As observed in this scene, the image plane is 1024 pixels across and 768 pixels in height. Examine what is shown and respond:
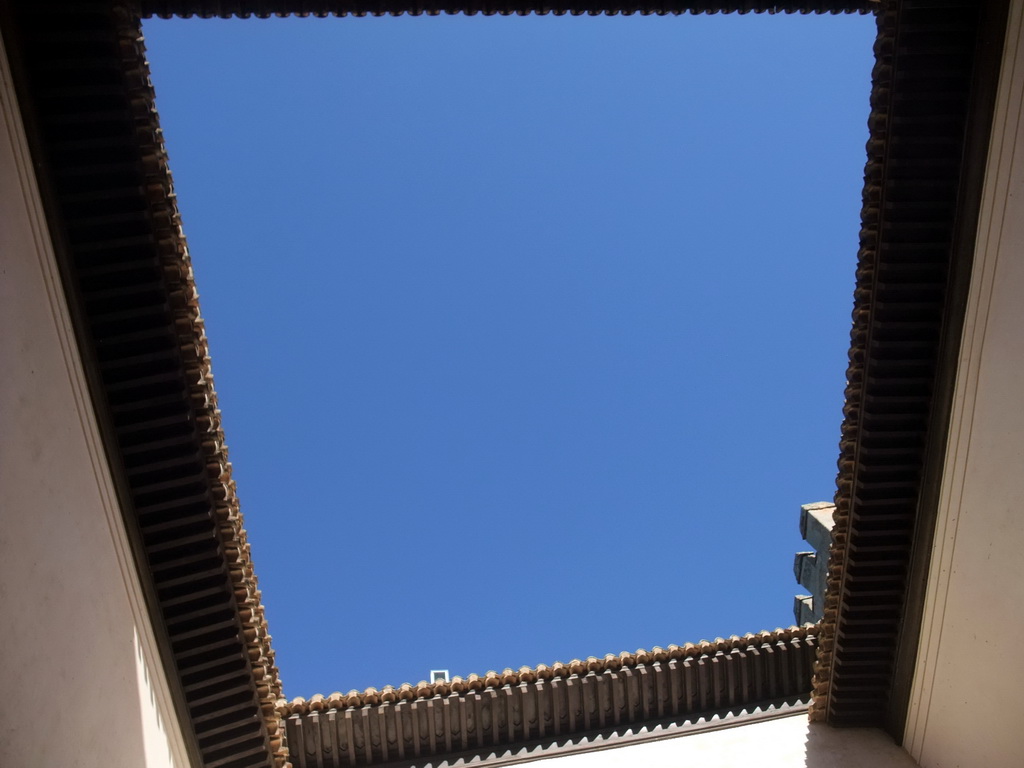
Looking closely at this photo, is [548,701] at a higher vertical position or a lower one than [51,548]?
lower

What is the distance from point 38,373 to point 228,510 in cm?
208

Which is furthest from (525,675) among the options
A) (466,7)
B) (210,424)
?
(466,7)

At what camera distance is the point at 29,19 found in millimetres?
6246

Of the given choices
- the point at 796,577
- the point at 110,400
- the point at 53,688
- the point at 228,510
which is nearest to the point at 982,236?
the point at 228,510

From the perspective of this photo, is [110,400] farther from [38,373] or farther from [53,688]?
[53,688]

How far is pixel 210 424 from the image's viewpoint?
7.58m

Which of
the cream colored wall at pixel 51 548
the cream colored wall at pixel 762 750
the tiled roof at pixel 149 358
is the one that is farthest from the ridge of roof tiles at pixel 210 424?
the cream colored wall at pixel 762 750

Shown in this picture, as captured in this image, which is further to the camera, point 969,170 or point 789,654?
point 789,654

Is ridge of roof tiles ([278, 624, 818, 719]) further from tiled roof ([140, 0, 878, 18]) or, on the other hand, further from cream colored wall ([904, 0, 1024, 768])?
tiled roof ([140, 0, 878, 18])

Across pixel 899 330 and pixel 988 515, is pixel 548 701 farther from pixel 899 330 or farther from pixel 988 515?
pixel 899 330

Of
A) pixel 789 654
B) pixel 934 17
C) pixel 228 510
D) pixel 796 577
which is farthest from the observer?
pixel 796 577

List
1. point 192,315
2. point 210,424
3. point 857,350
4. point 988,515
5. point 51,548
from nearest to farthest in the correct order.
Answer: point 51,548 < point 192,315 < point 210,424 < point 988,515 < point 857,350

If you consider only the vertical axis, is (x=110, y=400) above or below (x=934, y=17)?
below

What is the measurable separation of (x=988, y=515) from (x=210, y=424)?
7.01m
